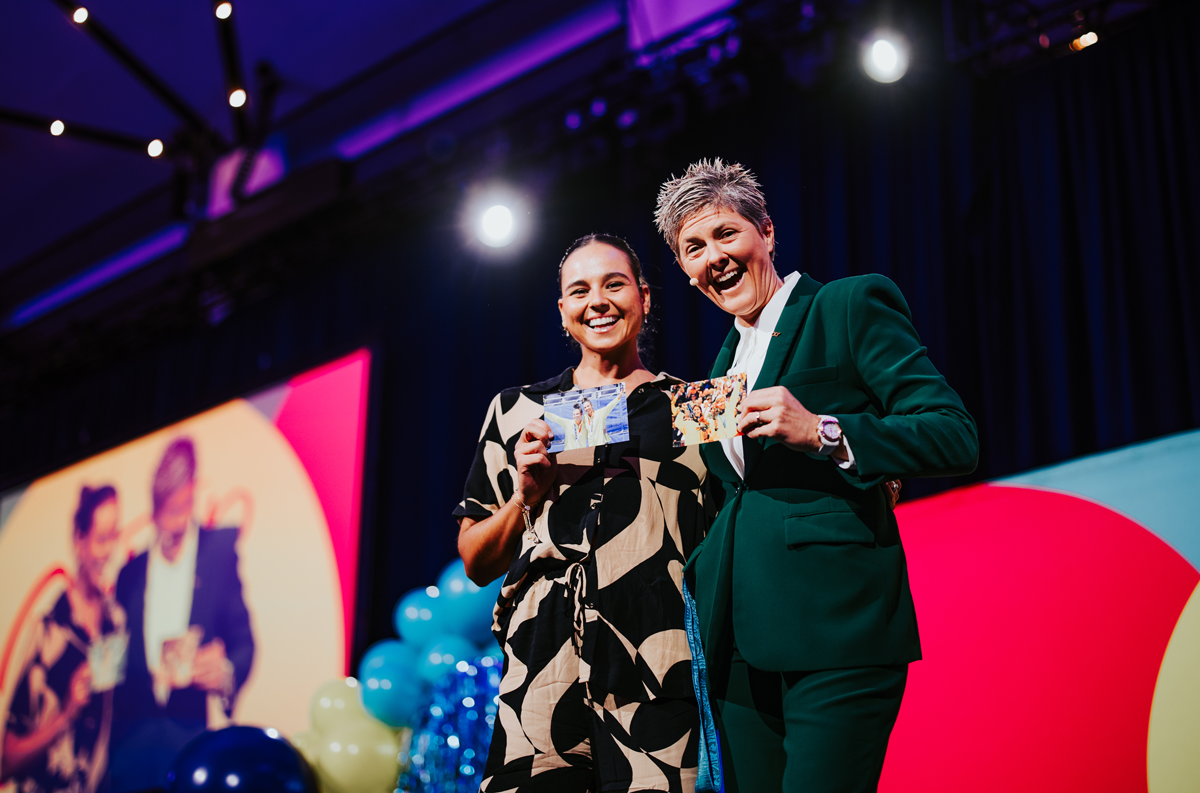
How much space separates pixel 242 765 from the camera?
148 inches

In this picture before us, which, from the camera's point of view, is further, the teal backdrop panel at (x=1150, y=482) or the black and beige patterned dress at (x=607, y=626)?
the teal backdrop panel at (x=1150, y=482)

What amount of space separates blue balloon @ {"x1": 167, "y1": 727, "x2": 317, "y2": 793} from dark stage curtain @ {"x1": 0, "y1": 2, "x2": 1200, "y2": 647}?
42.0 inches

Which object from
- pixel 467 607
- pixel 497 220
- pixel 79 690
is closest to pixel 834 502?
pixel 467 607

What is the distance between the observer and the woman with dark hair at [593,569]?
1.56 metres

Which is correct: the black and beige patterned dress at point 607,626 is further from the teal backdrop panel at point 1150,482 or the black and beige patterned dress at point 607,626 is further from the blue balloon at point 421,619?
the blue balloon at point 421,619

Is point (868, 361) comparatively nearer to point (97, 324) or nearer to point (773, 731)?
point (773, 731)

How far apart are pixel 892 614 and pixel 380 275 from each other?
5.27 m

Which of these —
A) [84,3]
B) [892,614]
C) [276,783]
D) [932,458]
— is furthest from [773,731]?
[84,3]

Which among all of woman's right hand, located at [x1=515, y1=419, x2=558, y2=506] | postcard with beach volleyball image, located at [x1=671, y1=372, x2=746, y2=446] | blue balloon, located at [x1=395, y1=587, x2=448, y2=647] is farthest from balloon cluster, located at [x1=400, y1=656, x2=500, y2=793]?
postcard with beach volleyball image, located at [x1=671, y1=372, x2=746, y2=446]

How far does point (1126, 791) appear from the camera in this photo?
2725mm

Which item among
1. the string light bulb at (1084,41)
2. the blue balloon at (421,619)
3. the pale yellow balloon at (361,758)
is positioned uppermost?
the string light bulb at (1084,41)

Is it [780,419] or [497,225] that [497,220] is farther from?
[780,419]

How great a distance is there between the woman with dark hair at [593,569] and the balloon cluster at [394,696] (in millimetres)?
2229

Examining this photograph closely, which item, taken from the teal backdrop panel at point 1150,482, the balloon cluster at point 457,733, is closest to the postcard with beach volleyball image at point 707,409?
the teal backdrop panel at point 1150,482
